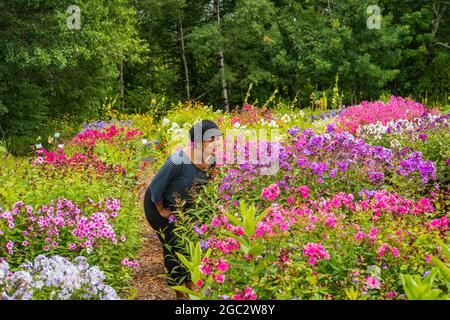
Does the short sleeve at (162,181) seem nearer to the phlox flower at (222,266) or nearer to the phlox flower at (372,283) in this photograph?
the phlox flower at (222,266)

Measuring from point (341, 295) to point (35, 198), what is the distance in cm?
298

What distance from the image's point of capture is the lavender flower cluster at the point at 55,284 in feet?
9.77

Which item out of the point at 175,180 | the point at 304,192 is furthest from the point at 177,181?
the point at 304,192

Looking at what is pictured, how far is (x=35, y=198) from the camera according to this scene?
Answer: 193 inches

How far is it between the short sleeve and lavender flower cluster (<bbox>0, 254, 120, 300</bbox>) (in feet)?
4.20

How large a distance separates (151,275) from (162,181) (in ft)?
4.23

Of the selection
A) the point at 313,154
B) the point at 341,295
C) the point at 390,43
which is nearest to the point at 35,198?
the point at 313,154

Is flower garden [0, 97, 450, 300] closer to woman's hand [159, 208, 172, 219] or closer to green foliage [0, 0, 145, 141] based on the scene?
woman's hand [159, 208, 172, 219]

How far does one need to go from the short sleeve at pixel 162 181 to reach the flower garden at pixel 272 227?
9.1 inches

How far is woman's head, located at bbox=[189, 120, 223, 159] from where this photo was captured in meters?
4.41

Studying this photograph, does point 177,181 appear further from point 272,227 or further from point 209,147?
point 272,227

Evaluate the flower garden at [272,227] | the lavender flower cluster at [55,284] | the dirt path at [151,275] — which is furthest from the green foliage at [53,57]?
the lavender flower cluster at [55,284]
